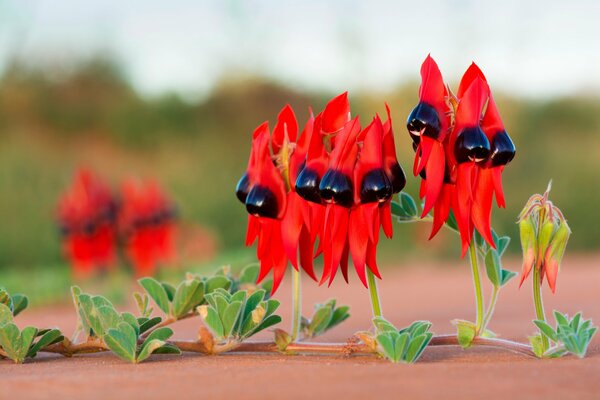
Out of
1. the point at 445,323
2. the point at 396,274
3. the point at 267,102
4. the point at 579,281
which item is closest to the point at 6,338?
the point at 445,323

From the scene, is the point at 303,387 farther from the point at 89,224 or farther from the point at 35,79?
the point at 35,79

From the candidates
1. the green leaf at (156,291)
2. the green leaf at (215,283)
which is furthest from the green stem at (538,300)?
the green leaf at (156,291)

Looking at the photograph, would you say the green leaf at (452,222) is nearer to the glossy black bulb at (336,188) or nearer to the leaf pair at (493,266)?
the leaf pair at (493,266)

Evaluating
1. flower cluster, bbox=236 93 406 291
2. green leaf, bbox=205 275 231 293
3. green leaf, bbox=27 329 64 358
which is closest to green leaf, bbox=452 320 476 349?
flower cluster, bbox=236 93 406 291

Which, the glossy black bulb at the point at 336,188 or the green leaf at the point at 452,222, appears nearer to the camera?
the glossy black bulb at the point at 336,188

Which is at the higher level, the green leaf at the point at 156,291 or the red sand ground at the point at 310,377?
the green leaf at the point at 156,291

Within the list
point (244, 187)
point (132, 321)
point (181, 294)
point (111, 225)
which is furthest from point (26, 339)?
point (111, 225)

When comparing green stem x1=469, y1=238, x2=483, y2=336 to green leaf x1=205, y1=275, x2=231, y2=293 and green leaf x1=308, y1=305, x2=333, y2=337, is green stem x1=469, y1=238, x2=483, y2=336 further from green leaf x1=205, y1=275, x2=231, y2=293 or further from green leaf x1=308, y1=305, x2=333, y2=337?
green leaf x1=205, y1=275, x2=231, y2=293
